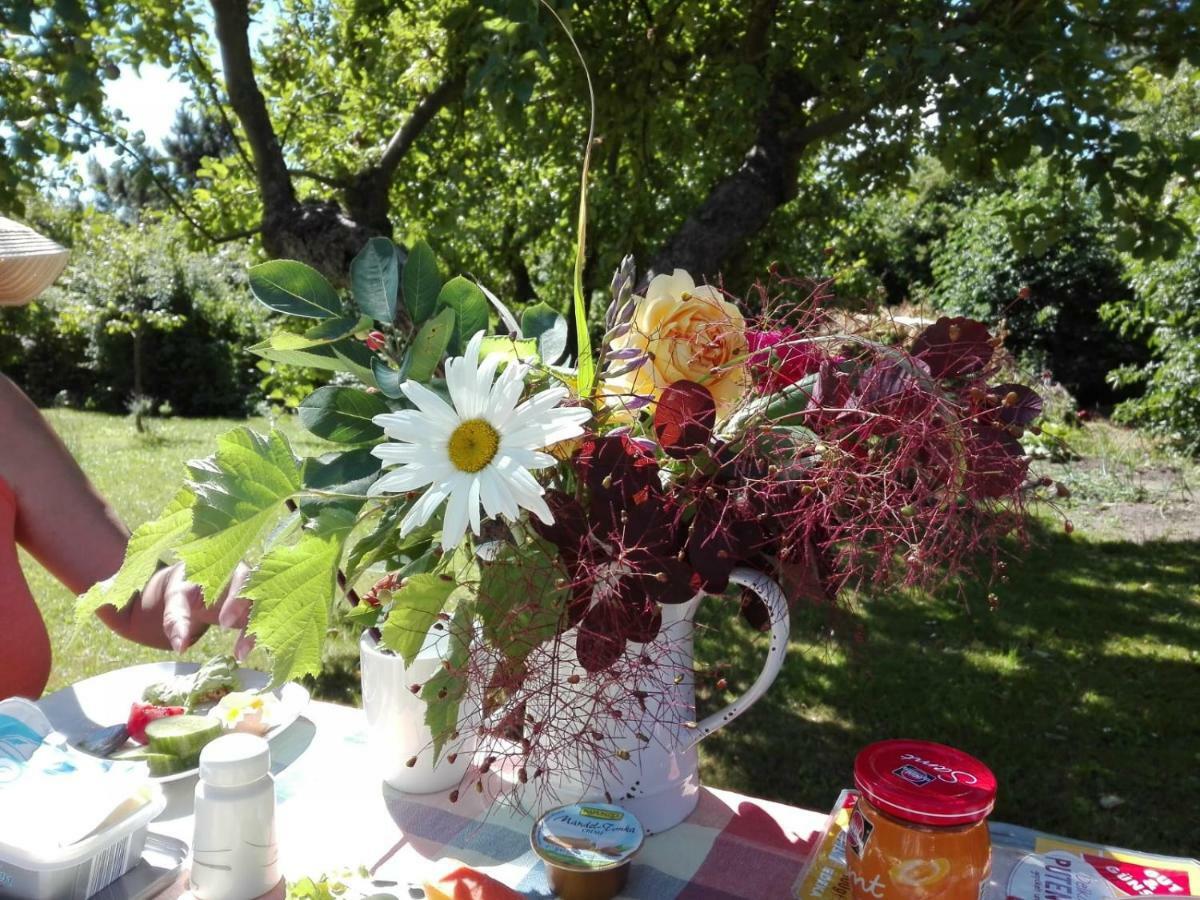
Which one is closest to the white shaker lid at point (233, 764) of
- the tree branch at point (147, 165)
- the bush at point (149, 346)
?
the tree branch at point (147, 165)

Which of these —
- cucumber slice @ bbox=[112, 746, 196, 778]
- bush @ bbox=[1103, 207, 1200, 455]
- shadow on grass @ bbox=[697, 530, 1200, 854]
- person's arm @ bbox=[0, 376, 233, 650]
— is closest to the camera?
cucumber slice @ bbox=[112, 746, 196, 778]

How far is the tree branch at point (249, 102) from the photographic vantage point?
329cm

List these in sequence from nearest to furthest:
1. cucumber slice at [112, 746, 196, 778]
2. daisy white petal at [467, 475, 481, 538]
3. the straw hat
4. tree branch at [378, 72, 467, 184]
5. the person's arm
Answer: daisy white petal at [467, 475, 481, 538] → cucumber slice at [112, 746, 196, 778] → the person's arm → the straw hat → tree branch at [378, 72, 467, 184]

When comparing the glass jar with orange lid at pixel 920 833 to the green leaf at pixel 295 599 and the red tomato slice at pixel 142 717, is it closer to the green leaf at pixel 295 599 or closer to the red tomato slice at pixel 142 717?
the green leaf at pixel 295 599

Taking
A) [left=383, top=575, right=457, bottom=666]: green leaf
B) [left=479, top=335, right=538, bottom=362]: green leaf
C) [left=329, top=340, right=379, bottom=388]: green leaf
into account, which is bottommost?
[left=383, top=575, right=457, bottom=666]: green leaf

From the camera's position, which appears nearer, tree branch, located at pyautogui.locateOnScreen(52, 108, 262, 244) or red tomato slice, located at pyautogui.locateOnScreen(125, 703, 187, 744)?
red tomato slice, located at pyautogui.locateOnScreen(125, 703, 187, 744)

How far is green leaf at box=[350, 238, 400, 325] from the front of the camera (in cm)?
83

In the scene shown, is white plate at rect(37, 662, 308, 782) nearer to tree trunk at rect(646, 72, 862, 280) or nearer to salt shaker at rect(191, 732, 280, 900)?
salt shaker at rect(191, 732, 280, 900)

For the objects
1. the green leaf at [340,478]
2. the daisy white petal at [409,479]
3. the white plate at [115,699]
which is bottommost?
the white plate at [115,699]

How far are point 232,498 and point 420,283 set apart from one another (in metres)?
0.25

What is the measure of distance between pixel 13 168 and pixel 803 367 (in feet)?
10.1

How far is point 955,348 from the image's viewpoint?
789 mm

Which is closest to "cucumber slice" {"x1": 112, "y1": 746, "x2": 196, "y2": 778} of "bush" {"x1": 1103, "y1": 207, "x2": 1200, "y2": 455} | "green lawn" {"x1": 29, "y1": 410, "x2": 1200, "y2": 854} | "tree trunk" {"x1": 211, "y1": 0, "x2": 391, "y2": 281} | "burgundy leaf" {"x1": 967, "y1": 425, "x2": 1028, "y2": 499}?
"burgundy leaf" {"x1": 967, "y1": 425, "x2": 1028, "y2": 499}

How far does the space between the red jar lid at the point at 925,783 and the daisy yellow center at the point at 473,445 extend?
43cm
